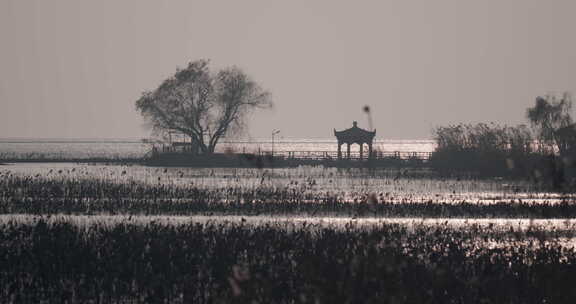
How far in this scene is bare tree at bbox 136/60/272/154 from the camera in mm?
103812

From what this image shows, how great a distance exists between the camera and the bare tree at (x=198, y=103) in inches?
4087

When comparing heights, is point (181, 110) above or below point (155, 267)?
above

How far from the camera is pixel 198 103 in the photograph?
104 m

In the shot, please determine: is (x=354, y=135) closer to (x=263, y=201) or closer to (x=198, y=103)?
(x=198, y=103)

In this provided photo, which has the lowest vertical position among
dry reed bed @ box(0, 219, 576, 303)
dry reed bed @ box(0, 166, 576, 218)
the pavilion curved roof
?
dry reed bed @ box(0, 219, 576, 303)

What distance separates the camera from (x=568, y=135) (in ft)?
267

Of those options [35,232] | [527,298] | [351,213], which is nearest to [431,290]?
[527,298]

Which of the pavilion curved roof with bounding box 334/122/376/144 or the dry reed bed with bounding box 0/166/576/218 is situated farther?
the pavilion curved roof with bounding box 334/122/376/144

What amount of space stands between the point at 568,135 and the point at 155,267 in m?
63.8

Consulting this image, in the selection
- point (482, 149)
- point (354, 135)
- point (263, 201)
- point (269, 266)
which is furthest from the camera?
point (354, 135)

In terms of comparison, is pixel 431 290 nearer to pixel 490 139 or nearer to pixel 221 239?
pixel 221 239

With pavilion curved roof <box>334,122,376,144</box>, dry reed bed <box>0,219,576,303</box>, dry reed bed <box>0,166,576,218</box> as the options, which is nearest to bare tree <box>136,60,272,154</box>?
pavilion curved roof <box>334,122,376,144</box>

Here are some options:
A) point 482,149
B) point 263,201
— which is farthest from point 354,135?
point 263,201

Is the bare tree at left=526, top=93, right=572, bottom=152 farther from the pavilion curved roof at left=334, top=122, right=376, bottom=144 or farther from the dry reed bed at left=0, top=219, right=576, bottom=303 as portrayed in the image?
the dry reed bed at left=0, top=219, right=576, bottom=303
